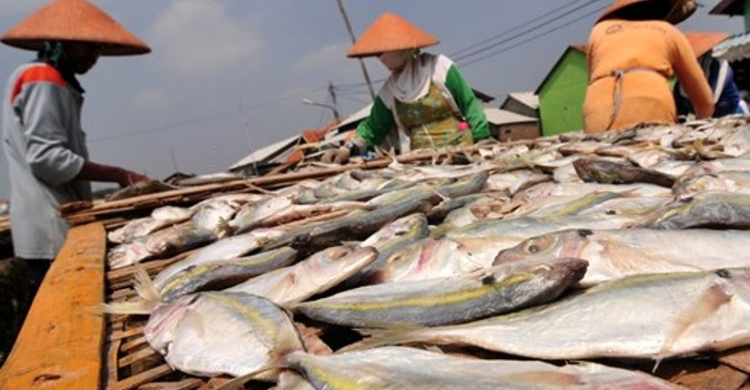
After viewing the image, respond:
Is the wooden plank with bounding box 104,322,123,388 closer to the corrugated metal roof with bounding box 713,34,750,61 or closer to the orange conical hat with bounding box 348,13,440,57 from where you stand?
the orange conical hat with bounding box 348,13,440,57

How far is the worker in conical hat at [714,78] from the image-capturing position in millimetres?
6062

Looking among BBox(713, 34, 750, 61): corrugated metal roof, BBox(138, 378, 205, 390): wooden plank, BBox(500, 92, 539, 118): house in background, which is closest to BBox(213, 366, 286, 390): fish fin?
BBox(138, 378, 205, 390): wooden plank

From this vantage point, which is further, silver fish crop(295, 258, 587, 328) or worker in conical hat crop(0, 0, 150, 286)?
worker in conical hat crop(0, 0, 150, 286)

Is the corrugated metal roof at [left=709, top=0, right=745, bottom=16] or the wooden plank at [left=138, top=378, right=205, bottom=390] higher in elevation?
the wooden plank at [left=138, top=378, right=205, bottom=390]

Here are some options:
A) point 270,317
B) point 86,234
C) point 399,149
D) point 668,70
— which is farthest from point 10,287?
point 668,70

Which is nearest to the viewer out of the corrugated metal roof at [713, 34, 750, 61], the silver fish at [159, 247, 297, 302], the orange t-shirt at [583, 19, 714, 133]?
the silver fish at [159, 247, 297, 302]

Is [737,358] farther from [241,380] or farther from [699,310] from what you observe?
[241,380]

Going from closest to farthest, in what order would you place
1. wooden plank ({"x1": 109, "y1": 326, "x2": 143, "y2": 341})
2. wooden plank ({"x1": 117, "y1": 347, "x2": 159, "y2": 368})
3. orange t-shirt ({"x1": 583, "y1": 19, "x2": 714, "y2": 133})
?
wooden plank ({"x1": 117, "y1": 347, "x2": 159, "y2": 368}) < wooden plank ({"x1": 109, "y1": 326, "x2": 143, "y2": 341}) < orange t-shirt ({"x1": 583, "y1": 19, "x2": 714, "y2": 133})

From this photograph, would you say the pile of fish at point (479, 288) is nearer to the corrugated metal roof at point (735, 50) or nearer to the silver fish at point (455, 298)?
the silver fish at point (455, 298)

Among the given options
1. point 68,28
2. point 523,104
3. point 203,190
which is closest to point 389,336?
point 203,190

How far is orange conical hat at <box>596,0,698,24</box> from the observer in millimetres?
5232

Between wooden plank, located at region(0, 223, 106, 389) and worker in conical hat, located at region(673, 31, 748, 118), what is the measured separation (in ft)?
20.3

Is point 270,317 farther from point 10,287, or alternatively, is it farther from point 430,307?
point 10,287

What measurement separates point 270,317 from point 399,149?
5.36 m
